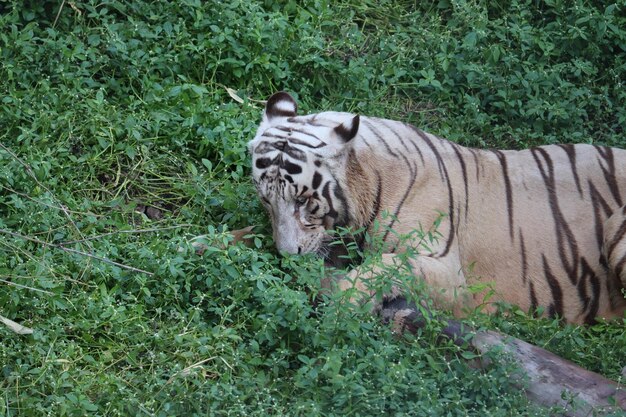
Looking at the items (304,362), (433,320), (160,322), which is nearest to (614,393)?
(433,320)

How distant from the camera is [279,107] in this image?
568 cm

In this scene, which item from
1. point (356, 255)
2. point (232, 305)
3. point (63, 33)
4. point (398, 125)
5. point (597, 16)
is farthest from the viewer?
point (597, 16)

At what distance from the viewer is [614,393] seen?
14.2 feet

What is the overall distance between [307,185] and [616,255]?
1.58m

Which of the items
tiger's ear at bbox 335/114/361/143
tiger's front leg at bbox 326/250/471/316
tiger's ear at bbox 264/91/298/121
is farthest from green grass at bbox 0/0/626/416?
tiger's ear at bbox 335/114/361/143

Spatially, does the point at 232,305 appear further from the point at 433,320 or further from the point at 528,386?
the point at 528,386

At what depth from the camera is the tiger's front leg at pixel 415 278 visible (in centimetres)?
457

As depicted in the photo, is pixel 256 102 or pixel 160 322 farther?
pixel 256 102

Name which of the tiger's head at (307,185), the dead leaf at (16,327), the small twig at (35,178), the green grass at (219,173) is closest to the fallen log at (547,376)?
the green grass at (219,173)

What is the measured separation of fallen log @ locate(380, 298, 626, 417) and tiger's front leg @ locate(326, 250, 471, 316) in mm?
191

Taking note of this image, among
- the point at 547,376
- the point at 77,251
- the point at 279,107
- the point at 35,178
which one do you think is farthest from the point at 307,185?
the point at 547,376

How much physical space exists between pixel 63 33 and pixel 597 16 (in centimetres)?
336

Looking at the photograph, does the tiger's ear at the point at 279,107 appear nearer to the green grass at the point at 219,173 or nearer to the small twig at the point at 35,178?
the green grass at the point at 219,173

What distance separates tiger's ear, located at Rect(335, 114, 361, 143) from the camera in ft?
17.3
